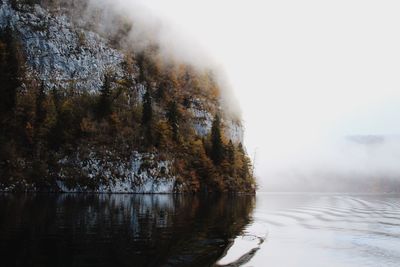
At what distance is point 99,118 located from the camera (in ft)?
361

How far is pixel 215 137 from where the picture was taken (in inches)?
5103

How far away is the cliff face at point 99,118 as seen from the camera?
97688 mm

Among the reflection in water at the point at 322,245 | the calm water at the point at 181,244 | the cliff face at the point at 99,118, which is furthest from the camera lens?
the cliff face at the point at 99,118

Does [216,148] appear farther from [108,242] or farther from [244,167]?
[108,242]

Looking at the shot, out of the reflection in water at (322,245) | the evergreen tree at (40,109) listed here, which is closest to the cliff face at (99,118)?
the evergreen tree at (40,109)

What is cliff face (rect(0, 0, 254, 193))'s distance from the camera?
320 feet

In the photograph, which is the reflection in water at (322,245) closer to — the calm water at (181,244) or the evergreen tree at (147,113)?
the calm water at (181,244)

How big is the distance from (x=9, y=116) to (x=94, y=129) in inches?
809

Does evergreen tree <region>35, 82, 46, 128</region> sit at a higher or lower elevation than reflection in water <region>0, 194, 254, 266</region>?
higher

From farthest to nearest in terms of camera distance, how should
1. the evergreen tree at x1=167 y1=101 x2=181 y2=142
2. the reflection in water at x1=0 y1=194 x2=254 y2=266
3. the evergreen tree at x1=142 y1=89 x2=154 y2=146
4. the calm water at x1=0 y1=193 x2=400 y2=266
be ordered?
the evergreen tree at x1=167 y1=101 x2=181 y2=142, the evergreen tree at x1=142 y1=89 x2=154 y2=146, the calm water at x1=0 y1=193 x2=400 y2=266, the reflection in water at x1=0 y1=194 x2=254 y2=266

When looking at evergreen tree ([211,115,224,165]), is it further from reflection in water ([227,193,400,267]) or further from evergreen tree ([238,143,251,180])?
reflection in water ([227,193,400,267])

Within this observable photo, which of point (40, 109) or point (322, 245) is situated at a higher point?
point (40, 109)

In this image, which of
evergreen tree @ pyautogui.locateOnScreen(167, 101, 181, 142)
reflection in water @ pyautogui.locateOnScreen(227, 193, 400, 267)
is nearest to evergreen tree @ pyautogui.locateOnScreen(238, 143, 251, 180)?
evergreen tree @ pyautogui.locateOnScreen(167, 101, 181, 142)

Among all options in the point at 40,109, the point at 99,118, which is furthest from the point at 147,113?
the point at 40,109
